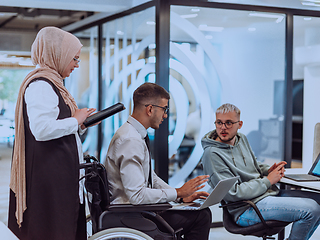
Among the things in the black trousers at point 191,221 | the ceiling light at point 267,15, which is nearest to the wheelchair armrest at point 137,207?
the black trousers at point 191,221

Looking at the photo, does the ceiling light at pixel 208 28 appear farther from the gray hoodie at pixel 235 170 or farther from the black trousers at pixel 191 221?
the black trousers at pixel 191 221

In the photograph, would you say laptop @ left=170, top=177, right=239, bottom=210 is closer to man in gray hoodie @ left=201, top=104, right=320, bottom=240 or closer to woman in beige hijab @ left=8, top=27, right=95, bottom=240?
man in gray hoodie @ left=201, top=104, right=320, bottom=240

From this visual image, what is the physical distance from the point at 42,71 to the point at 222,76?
217 centimetres

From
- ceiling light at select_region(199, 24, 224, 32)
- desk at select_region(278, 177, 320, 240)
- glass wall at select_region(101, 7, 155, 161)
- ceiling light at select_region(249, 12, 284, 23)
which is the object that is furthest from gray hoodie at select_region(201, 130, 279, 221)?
ceiling light at select_region(249, 12, 284, 23)

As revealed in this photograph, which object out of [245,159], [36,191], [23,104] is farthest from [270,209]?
[23,104]

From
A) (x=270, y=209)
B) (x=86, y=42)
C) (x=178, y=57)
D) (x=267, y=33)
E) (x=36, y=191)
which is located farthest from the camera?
(x=86, y=42)

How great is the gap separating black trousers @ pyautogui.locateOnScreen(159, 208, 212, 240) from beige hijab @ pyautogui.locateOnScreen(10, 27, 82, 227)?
796 mm

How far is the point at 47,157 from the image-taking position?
5.61ft

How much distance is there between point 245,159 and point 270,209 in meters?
0.41

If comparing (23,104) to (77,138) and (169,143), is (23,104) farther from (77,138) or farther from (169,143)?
(169,143)

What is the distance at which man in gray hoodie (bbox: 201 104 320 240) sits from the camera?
89.4 inches

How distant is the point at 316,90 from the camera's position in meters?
5.44

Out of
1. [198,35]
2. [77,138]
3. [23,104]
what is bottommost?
[77,138]

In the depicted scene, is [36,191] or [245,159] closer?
Answer: [36,191]
